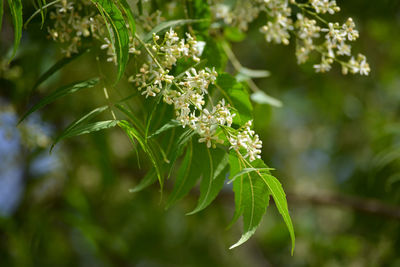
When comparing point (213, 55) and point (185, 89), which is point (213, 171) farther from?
point (213, 55)

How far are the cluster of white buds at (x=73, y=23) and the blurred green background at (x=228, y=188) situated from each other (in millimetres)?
553

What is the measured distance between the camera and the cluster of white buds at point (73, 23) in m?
1.35

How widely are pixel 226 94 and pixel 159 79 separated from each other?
0.29 metres

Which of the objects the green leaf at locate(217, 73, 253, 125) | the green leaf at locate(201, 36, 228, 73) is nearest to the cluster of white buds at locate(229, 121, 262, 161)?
the green leaf at locate(217, 73, 253, 125)

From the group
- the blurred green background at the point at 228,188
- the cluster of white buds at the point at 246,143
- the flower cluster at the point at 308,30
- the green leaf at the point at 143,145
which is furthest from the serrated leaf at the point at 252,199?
the blurred green background at the point at 228,188

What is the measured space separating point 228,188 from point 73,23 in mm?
2563

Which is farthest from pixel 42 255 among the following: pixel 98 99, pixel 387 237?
pixel 387 237

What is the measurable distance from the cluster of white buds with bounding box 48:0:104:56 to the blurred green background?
55 centimetres

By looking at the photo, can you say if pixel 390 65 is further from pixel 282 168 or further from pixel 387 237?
pixel 387 237

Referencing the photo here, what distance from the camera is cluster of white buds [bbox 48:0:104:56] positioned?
4.44 feet

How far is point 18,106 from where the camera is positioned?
2.53 metres

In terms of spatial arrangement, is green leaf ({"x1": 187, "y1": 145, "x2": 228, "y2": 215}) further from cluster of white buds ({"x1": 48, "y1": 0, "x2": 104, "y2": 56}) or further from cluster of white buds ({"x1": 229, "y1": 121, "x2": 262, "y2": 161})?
cluster of white buds ({"x1": 48, "y1": 0, "x2": 104, "y2": 56})

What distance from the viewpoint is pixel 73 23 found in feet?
4.54

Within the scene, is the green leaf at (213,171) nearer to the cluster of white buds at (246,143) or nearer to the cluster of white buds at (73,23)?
the cluster of white buds at (246,143)
